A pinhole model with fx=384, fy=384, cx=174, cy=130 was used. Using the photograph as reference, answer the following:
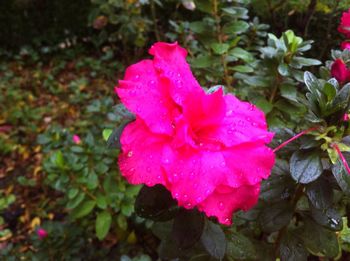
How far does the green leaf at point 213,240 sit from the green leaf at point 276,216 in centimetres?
15

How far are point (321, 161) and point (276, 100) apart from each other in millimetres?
729

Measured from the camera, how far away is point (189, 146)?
672mm

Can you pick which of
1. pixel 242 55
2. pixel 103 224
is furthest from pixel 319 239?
pixel 103 224

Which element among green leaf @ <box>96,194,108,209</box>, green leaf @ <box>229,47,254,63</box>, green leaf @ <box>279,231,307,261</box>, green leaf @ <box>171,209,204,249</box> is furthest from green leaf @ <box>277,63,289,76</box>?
green leaf @ <box>96,194,108,209</box>

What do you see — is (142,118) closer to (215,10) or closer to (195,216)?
(195,216)

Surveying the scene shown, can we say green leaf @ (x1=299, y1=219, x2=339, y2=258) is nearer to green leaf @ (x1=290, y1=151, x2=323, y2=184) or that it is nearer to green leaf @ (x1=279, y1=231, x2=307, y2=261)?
green leaf @ (x1=279, y1=231, x2=307, y2=261)


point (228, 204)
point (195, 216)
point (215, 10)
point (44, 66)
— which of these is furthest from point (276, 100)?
point (44, 66)

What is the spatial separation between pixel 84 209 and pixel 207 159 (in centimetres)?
130

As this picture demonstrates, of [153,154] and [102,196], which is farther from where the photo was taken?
[102,196]

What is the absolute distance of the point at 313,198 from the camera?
86 centimetres

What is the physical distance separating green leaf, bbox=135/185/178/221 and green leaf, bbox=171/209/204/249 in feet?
0.12

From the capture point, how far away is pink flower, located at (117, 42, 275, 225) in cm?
66

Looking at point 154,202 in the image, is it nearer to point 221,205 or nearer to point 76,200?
point 221,205

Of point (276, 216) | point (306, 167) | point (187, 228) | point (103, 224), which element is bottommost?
point (103, 224)
